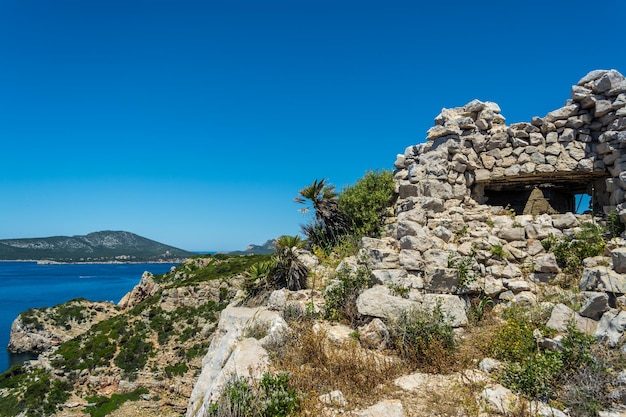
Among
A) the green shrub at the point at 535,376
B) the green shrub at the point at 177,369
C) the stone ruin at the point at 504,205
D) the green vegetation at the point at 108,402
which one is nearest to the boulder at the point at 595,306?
the stone ruin at the point at 504,205

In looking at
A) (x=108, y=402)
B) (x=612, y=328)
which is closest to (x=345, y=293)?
(x=612, y=328)

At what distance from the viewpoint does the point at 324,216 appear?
488 inches

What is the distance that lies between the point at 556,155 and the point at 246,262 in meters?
36.0

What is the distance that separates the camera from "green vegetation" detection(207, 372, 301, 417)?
476 centimetres

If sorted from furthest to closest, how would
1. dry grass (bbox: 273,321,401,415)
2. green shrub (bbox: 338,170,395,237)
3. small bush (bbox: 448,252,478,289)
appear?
green shrub (bbox: 338,170,395,237), small bush (bbox: 448,252,478,289), dry grass (bbox: 273,321,401,415)

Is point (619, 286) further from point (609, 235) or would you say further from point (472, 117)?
point (472, 117)

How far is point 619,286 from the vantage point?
6562 millimetres

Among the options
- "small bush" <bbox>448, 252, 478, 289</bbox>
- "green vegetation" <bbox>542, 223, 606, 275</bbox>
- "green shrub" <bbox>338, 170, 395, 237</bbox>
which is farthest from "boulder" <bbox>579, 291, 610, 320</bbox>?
"green shrub" <bbox>338, 170, 395, 237</bbox>

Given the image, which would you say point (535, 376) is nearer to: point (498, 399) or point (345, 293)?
point (498, 399)

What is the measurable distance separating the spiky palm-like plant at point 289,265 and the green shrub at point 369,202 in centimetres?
209

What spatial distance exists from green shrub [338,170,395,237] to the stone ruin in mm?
423

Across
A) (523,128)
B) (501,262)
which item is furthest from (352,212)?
(523,128)

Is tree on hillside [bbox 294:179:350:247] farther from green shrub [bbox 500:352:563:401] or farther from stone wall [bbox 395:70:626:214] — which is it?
green shrub [bbox 500:352:563:401]

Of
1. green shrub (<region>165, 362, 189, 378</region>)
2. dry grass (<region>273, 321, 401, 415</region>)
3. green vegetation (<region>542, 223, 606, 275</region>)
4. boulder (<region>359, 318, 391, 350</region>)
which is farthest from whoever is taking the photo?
green shrub (<region>165, 362, 189, 378</region>)
